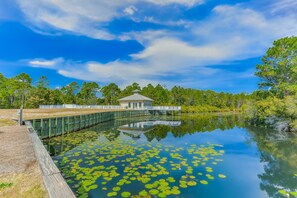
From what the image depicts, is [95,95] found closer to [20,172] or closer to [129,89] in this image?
[129,89]

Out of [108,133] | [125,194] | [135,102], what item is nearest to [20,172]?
[125,194]

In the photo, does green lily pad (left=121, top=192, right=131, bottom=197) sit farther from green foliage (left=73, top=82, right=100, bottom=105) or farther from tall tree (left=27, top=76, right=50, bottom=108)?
green foliage (left=73, top=82, right=100, bottom=105)

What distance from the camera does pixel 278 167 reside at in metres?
6.62

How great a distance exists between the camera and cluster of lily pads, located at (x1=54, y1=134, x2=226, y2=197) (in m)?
4.47

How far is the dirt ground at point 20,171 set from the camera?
2.94 metres

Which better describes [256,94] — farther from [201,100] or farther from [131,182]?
[201,100]

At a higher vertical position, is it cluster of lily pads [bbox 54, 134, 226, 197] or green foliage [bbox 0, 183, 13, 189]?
green foliage [bbox 0, 183, 13, 189]

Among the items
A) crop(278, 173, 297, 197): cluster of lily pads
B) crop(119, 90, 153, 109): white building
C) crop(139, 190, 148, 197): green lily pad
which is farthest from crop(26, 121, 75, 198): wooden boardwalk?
crop(119, 90, 153, 109): white building

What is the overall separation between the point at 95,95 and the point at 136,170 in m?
50.7

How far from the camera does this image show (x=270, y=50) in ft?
57.3

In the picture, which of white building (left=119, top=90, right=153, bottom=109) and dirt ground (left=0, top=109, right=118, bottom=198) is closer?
dirt ground (left=0, top=109, right=118, bottom=198)

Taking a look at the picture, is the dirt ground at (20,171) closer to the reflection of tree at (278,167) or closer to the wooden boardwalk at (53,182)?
the wooden boardwalk at (53,182)

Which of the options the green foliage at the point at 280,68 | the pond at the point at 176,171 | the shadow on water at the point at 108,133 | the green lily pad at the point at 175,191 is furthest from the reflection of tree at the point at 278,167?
the green foliage at the point at 280,68

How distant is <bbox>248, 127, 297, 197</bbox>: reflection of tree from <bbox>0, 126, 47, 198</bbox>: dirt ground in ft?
17.0
